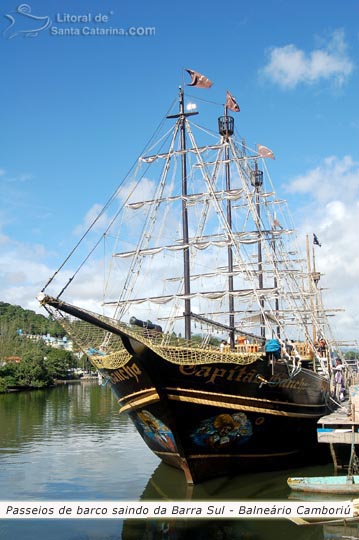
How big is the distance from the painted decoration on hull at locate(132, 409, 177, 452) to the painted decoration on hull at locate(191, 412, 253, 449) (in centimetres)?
90

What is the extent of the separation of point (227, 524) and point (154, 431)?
15.2 ft

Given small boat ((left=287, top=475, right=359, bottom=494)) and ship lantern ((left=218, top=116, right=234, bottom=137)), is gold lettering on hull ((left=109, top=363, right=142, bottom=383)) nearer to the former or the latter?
small boat ((left=287, top=475, right=359, bottom=494))

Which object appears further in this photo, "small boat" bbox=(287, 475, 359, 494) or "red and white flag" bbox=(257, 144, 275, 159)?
"red and white flag" bbox=(257, 144, 275, 159)

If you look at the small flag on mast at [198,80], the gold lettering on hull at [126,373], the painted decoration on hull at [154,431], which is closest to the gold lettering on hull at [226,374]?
the gold lettering on hull at [126,373]

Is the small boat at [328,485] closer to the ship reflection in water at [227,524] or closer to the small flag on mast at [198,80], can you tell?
the ship reflection in water at [227,524]

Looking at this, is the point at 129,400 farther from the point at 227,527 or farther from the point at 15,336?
the point at 15,336

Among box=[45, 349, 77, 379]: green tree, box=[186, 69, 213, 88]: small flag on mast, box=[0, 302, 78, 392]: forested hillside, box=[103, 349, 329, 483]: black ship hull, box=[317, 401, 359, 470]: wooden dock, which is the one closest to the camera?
box=[103, 349, 329, 483]: black ship hull

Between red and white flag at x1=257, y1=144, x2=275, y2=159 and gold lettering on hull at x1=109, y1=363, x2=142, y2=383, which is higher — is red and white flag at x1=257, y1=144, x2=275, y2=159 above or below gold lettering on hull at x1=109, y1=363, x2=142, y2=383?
above

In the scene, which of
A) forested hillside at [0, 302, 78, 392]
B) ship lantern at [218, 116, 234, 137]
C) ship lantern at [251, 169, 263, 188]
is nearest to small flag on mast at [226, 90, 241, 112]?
ship lantern at [218, 116, 234, 137]

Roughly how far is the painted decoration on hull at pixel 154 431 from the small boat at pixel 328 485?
392 centimetres

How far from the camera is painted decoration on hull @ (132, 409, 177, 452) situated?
57.1ft

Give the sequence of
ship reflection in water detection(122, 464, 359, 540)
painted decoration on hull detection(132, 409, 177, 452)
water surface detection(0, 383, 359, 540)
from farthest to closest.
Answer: painted decoration on hull detection(132, 409, 177, 452) < water surface detection(0, 383, 359, 540) < ship reflection in water detection(122, 464, 359, 540)

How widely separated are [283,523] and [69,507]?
698cm

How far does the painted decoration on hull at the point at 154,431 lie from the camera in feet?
57.1
